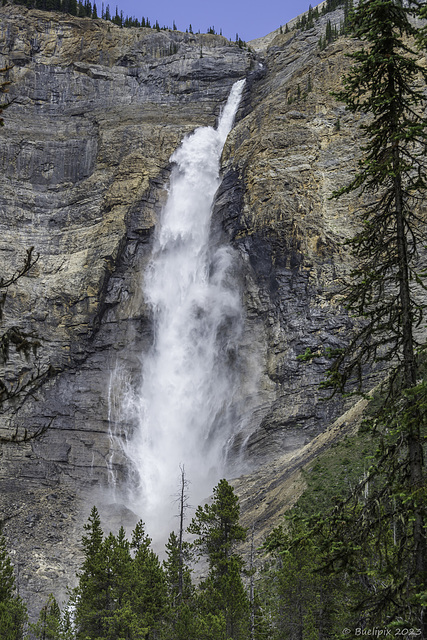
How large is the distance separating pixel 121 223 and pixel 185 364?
60.8 ft

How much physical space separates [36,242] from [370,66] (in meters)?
66.9

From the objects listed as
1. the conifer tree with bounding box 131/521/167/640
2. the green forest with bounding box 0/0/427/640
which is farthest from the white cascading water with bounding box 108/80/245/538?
the conifer tree with bounding box 131/521/167/640

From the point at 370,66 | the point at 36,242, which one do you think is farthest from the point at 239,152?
the point at 370,66

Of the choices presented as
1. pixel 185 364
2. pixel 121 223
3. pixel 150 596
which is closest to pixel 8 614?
pixel 150 596

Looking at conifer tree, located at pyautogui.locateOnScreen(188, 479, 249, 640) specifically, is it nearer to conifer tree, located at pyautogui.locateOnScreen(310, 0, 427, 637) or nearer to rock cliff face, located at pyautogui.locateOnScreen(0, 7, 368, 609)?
conifer tree, located at pyautogui.locateOnScreen(310, 0, 427, 637)

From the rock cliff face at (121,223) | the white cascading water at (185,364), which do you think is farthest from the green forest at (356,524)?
the white cascading water at (185,364)

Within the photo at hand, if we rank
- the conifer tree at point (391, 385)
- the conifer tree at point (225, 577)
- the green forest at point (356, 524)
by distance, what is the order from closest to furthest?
the conifer tree at point (391, 385) < the green forest at point (356, 524) < the conifer tree at point (225, 577)

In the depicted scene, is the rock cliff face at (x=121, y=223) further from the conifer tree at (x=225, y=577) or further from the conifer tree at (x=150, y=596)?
the conifer tree at (x=225, y=577)

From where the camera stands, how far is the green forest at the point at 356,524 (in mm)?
8086

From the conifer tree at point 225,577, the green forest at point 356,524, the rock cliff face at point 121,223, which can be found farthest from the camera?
the rock cliff face at point 121,223

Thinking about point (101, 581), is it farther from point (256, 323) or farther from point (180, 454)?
point (256, 323)

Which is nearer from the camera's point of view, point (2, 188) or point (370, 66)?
point (370, 66)

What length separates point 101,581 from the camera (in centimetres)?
2428

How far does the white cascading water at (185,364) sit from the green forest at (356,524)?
27.4 feet
